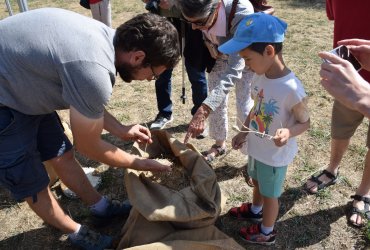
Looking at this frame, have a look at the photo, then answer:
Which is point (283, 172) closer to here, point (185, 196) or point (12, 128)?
point (185, 196)

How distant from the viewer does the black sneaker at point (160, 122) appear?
3.55 m

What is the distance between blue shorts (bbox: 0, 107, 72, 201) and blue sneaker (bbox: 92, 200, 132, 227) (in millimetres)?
572

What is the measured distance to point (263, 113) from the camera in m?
1.98

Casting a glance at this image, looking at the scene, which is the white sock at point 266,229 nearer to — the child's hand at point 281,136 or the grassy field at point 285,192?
the grassy field at point 285,192

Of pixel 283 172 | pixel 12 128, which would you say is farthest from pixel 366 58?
pixel 12 128

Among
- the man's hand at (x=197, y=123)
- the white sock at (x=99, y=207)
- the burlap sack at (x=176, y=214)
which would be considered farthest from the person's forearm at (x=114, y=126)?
the white sock at (x=99, y=207)

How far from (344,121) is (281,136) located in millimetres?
898

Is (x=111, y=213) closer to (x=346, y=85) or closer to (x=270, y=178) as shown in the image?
(x=270, y=178)

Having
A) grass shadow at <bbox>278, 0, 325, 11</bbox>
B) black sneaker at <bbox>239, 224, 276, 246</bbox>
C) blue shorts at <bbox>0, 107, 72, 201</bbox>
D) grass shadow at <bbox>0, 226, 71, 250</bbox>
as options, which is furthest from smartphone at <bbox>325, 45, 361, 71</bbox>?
grass shadow at <bbox>278, 0, 325, 11</bbox>

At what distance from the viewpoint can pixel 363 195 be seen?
97.9 inches

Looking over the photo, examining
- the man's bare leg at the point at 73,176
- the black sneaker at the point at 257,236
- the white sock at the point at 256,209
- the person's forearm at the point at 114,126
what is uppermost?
the person's forearm at the point at 114,126

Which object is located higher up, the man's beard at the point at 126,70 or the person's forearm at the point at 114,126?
the man's beard at the point at 126,70

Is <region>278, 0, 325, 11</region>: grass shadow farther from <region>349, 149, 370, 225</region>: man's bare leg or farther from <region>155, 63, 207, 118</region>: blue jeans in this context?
<region>349, 149, 370, 225</region>: man's bare leg

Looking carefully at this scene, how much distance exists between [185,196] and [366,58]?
112 cm
